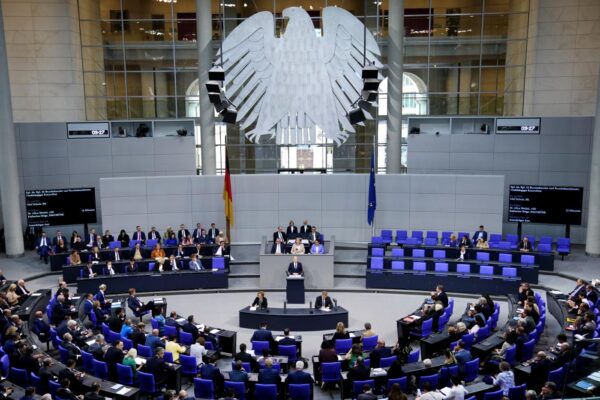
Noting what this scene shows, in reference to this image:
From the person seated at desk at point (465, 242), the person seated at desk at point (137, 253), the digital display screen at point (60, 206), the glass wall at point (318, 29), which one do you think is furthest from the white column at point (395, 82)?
the digital display screen at point (60, 206)

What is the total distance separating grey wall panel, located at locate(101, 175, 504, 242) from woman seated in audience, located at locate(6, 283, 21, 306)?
677cm

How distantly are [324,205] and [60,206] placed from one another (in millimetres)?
9629

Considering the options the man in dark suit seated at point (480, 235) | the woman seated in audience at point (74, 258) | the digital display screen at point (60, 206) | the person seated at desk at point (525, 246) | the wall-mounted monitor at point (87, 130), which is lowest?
the woman seated in audience at point (74, 258)

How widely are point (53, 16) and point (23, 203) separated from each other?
24.3 ft

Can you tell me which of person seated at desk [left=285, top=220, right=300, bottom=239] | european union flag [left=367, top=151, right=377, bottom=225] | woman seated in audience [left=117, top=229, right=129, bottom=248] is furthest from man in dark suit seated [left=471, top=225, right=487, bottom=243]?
woman seated in audience [left=117, top=229, right=129, bottom=248]

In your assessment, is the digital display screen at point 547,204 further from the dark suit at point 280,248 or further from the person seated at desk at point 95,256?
the person seated at desk at point 95,256

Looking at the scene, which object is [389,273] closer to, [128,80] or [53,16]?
[128,80]

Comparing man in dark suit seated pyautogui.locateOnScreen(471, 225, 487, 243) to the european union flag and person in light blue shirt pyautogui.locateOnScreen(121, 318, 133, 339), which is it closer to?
the european union flag

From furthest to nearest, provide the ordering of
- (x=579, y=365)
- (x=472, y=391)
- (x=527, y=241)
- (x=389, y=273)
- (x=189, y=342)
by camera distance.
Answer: (x=527, y=241), (x=389, y=273), (x=189, y=342), (x=472, y=391), (x=579, y=365)

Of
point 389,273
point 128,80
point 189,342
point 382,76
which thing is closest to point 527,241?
point 389,273

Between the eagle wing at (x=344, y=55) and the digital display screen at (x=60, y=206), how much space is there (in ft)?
32.2

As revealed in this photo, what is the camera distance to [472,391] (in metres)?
9.41

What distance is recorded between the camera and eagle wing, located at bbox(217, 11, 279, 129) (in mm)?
20766

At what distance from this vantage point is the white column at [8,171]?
19.7 m
